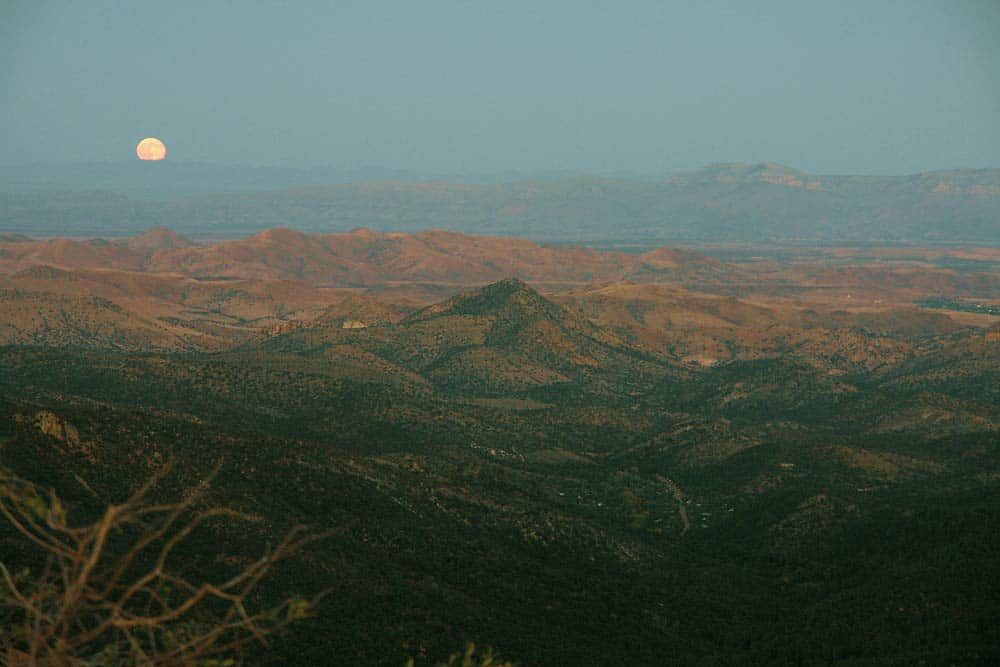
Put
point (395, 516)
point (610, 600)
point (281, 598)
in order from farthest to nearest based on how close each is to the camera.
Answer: point (395, 516) → point (610, 600) → point (281, 598)

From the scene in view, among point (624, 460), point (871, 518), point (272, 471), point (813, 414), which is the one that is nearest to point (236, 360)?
point (624, 460)

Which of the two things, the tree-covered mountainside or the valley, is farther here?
the valley

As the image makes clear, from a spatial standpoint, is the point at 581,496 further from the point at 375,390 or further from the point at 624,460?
the point at 375,390

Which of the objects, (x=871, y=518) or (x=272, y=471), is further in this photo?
(x=871, y=518)

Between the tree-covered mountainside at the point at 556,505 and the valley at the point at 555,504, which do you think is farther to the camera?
the valley at the point at 555,504

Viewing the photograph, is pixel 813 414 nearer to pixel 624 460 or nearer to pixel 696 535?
pixel 624 460

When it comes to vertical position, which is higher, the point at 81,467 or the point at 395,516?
the point at 81,467

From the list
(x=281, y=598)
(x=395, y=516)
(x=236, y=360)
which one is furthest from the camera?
(x=236, y=360)

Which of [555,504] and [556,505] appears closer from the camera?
[556,505]
